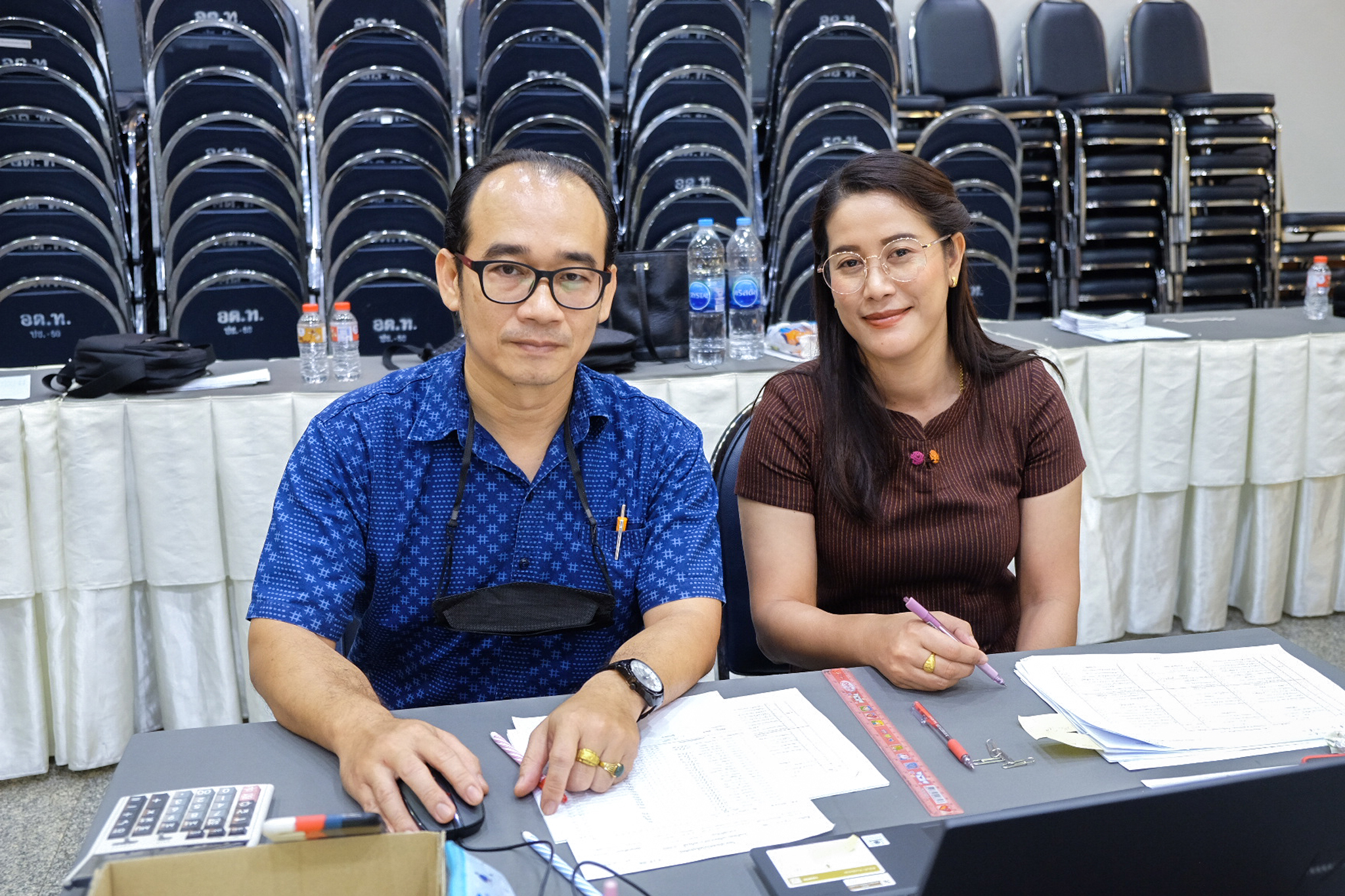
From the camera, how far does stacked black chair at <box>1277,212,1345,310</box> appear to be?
5.45m

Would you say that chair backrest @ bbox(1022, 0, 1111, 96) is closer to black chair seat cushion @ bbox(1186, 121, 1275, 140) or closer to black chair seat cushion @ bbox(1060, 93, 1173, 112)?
black chair seat cushion @ bbox(1060, 93, 1173, 112)

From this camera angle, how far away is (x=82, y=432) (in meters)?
2.36

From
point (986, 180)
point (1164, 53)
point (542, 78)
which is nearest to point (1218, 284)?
point (1164, 53)

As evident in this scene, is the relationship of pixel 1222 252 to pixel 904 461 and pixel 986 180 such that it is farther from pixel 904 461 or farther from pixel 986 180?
pixel 904 461

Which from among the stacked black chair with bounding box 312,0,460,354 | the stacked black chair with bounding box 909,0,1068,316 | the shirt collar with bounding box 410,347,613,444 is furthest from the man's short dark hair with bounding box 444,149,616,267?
the stacked black chair with bounding box 909,0,1068,316

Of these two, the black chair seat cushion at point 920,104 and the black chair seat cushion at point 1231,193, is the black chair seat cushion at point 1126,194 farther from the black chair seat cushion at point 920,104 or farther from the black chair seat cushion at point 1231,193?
the black chair seat cushion at point 920,104

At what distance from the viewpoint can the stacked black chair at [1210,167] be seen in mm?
5289

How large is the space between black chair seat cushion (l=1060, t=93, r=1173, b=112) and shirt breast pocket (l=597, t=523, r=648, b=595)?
4597mm

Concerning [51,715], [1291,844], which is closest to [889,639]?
[1291,844]

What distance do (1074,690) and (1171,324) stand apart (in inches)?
99.9

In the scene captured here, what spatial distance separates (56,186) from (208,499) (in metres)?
1.83

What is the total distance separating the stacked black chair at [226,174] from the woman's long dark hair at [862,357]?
270 cm

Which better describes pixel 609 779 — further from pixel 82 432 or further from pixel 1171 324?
pixel 1171 324

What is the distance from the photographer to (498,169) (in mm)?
1395
